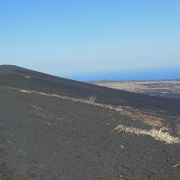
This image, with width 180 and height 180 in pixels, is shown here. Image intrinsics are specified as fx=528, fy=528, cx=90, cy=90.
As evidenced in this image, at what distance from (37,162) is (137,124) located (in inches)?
387

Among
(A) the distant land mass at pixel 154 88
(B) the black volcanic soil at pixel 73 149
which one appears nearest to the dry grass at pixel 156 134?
(B) the black volcanic soil at pixel 73 149

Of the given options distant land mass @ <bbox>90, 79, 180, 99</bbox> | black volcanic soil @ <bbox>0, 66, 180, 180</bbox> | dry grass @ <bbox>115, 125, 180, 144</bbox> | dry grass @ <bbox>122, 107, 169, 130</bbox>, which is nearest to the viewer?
black volcanic soil @ <bbox>0, 66, 180, 180</bbox>

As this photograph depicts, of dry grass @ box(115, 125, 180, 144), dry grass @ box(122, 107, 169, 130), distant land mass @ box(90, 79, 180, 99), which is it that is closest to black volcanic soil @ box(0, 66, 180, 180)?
dry grass @ box(115, 125, 180, 144)

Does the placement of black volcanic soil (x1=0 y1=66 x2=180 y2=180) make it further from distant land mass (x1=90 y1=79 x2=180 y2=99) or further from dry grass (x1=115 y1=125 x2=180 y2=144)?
distant land mass (x1=90 y1=79 x2=180 y2=99)

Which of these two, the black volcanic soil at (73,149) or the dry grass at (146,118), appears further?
the dry grass at (146,118)

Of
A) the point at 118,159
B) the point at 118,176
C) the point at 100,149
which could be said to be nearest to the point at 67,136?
the point at 100,149

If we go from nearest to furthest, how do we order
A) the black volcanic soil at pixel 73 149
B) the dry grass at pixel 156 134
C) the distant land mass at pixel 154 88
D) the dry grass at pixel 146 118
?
the black volcanic soil at pixel 73 149 < the dry grass at pixel 156 134 < the dry grass at pixel 146 118 < the distant land mass at pixel 154 88

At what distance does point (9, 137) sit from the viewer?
45.0 ft

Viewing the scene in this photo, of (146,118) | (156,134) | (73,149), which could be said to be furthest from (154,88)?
(73,149)

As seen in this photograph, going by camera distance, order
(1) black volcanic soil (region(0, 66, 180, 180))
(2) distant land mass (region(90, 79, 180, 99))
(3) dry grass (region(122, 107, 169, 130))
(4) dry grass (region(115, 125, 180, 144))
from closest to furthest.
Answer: (1) black volcanic soil (region(0, 66, 180, 180)) < (4) dry grass (region(115, 125, 180, 144)) < (3) dry grass (region(122, 107, 169, 130)) < (2) distant land mass (region(90, 79, 180, 99))

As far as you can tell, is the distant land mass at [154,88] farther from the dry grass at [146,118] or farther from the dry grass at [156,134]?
the dry grass at [156,134]

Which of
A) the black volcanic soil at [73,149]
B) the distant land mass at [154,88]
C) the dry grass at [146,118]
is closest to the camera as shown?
the black volcanic soil at [73,149]

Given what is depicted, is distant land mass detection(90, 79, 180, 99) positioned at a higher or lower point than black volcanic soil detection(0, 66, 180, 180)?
lower

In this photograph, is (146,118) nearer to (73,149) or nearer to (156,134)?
(156,134)
